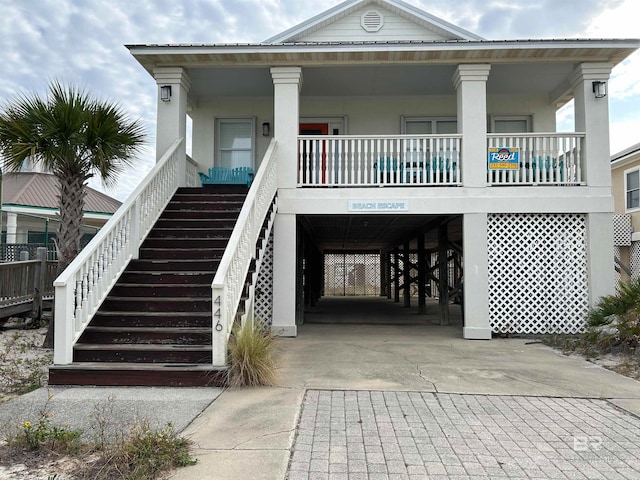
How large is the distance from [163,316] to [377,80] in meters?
6.92

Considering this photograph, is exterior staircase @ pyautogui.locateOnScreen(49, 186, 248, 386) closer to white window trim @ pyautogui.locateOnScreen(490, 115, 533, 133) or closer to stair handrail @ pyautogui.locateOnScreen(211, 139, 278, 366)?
stair handrail @ pyautogui.locateOnScreen(211, 139, 278, 366)

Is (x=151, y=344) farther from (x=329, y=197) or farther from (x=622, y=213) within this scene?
(x=622, y=213)

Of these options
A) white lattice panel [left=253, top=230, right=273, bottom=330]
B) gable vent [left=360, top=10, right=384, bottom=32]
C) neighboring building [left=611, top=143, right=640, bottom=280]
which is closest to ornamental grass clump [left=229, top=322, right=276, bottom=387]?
white lattice panel [left=253, top=230, right=273, bottom=330]

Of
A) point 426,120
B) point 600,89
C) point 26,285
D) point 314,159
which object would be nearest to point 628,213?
point 600,89

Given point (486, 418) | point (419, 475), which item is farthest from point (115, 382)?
point (486, 418)

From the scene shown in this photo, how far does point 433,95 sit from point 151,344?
340 inches

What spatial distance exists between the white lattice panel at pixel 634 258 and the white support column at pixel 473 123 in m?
9.52

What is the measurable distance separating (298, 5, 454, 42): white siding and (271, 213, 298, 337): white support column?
14.5 ft

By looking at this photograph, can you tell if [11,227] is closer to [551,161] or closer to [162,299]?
[162,299]

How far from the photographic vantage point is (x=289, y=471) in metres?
2.91

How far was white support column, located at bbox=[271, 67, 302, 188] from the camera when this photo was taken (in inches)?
346

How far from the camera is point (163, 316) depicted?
19.2 ft

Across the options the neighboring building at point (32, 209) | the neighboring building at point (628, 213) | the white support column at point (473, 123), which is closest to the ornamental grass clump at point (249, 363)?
the white support column at point (473, 123)

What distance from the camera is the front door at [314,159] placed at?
875cm
